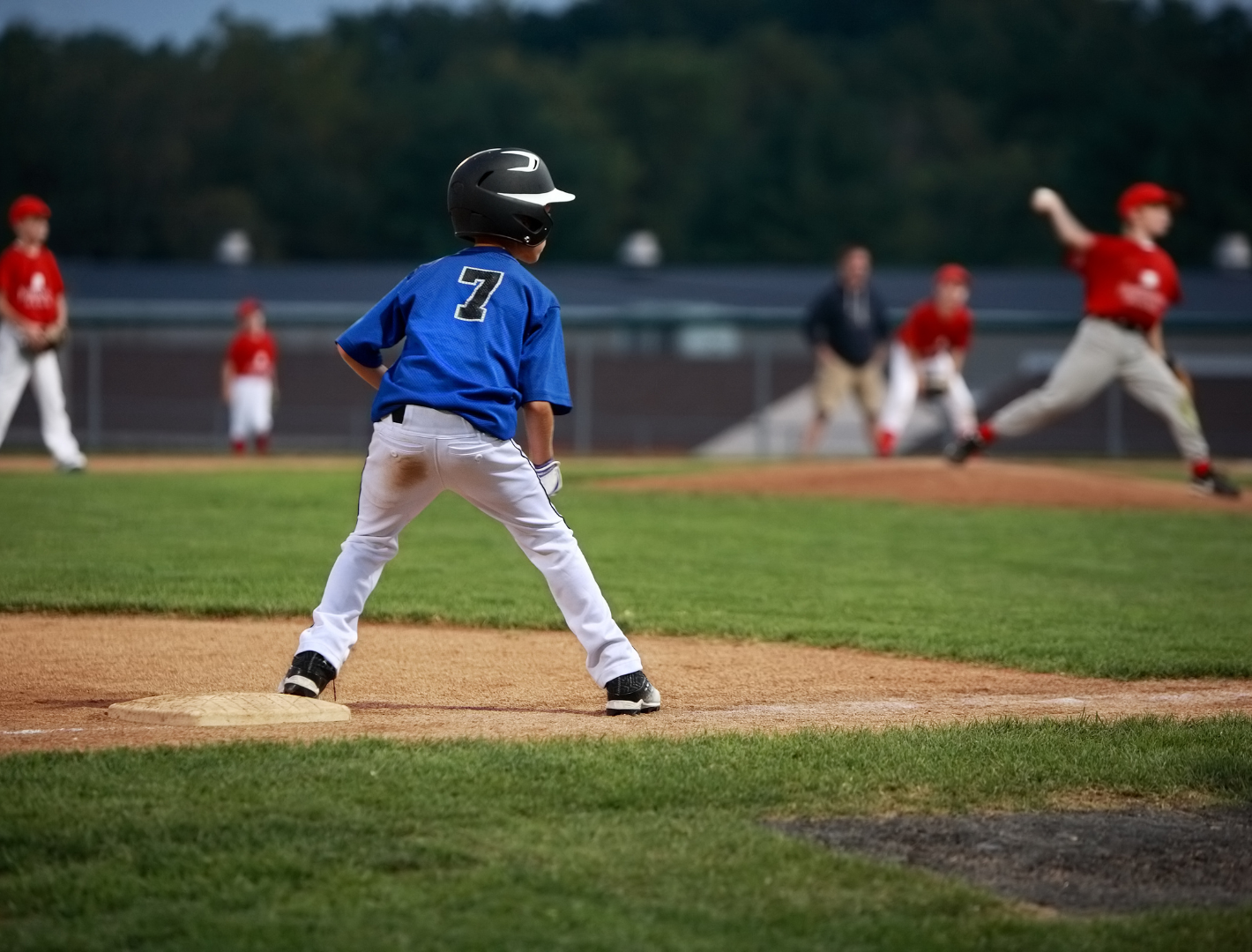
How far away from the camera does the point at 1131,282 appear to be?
41.8 feet

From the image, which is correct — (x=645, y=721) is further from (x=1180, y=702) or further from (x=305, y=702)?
(x=1180, y=702)

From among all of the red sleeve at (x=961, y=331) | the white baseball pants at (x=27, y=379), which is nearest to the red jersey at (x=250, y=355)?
the white baseball pants at (x=27, y=379)

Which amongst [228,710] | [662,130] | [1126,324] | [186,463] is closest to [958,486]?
[1126,324]

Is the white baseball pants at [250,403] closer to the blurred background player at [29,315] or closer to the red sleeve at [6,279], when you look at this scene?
the blurred background player at [29,315]

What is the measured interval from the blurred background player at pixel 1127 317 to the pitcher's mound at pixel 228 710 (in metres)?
8.17

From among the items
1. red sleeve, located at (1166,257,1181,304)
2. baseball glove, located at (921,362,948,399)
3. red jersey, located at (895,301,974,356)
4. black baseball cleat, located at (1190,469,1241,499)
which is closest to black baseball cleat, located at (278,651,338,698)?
red sleeve, located at (1166,257,1181,304)

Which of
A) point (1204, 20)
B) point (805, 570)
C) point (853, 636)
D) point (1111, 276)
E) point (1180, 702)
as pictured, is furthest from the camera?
point (1204, 20)

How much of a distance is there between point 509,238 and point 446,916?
111 inches

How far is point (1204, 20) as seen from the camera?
73250 millimetres

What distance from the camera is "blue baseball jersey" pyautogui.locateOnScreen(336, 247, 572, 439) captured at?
5.68 metres

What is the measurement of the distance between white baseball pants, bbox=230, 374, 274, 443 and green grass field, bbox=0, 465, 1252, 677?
5248mm

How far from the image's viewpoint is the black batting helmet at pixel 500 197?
594 cm

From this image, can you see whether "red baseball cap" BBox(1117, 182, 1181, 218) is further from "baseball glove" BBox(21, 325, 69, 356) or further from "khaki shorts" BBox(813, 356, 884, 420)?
"baseball glove" BBox(21, 325, 69, 356)

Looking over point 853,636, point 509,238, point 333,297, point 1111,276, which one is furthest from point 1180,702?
point 333,297
